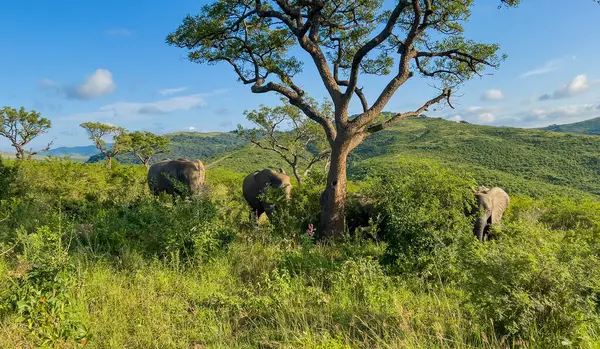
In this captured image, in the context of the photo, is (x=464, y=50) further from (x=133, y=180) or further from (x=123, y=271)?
(x=133, y=180)

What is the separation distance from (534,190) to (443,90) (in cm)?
4267

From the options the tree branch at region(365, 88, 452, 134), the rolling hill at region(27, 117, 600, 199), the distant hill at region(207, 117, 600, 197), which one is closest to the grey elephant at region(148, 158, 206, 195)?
the tree branch at region(365, 88, 452, 134)

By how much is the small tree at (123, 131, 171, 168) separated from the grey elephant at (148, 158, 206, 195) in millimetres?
33557

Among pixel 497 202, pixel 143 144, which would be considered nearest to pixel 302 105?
pixel 497 202

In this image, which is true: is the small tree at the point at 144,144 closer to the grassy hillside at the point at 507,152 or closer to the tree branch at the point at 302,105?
the grassy hillside at the point at 507,152

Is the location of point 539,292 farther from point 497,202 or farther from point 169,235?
point 497,202

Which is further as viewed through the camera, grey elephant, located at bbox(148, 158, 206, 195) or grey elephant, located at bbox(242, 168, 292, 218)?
grey elephant, located at bbox(148, 158, 206, 195)

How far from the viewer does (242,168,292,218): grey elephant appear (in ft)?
35.9

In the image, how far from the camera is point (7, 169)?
13.2 m

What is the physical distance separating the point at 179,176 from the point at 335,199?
639cm

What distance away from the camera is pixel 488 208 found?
10078 millimetres

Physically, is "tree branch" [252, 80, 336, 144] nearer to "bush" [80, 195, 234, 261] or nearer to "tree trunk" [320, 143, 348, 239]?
"tree trunk" [320, 143, 348, 239]

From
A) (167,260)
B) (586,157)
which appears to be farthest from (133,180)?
(586,157)

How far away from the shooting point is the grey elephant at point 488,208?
9.91 metres
